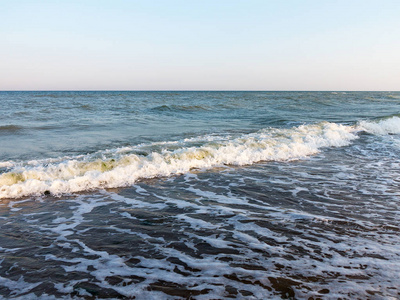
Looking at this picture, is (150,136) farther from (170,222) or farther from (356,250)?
(356,250)

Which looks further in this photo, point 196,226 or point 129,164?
point 129,164

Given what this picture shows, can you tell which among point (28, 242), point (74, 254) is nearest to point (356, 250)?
point (74, 254)

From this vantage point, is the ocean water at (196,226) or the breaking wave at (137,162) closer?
the ocean water at (196,226)

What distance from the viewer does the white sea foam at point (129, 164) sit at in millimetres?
5777

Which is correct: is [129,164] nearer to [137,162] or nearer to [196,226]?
[137,162]

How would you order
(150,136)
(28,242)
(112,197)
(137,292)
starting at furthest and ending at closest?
(150,136) → (112,197) → (28,242) → (137,292)

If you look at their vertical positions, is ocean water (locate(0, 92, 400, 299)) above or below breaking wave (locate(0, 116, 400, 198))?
below

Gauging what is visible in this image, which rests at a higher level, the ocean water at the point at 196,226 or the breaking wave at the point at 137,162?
the breaking wave at the point at 137,162

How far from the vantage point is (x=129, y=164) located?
23.4ft

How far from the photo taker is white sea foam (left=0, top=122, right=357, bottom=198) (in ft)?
19.0

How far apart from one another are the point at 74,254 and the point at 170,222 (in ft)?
4.34

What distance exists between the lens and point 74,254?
340cm

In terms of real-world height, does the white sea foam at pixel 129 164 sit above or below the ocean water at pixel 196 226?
above

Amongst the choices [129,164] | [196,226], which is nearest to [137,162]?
[129,164]
